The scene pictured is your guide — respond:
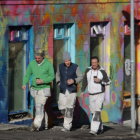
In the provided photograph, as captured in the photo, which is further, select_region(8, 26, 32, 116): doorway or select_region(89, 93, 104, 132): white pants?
select_region(8, 26, 32, 116): doorway

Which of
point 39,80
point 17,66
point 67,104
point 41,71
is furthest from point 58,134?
point 17,66

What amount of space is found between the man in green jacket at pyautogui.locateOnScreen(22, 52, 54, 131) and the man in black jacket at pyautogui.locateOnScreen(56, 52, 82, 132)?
0.93ft

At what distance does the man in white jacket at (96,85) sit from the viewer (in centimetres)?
1697

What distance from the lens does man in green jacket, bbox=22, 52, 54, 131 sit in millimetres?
16922

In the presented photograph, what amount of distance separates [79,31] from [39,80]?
2751 millimetres

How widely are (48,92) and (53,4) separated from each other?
97.2 inches

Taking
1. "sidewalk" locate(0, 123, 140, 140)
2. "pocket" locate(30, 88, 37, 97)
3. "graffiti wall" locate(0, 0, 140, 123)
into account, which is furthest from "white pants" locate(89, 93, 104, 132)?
"graffiti wall" locate(0, 0, 140, 123)

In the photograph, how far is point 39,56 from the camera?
1686 centimetres

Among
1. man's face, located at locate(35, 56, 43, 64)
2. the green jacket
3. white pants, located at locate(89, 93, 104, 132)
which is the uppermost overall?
man's face, located at locate(35, 56, 43, 64)

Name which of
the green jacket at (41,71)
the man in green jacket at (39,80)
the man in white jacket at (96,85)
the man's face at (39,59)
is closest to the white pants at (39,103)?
the man in green jacket at (39,80)

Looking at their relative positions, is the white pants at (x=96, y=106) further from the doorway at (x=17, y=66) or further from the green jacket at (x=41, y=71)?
the doorway at (x=17, y=66)

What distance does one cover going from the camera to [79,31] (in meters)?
19.2

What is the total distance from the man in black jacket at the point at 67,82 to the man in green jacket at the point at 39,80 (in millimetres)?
283

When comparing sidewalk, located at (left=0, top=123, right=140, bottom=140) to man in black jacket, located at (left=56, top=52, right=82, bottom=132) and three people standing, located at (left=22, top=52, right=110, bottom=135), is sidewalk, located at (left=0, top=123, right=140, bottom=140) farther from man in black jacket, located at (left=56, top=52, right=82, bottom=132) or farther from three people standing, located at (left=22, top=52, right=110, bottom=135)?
man in black jacket, located at (left=56, top=52, right=82, bottom=132)
